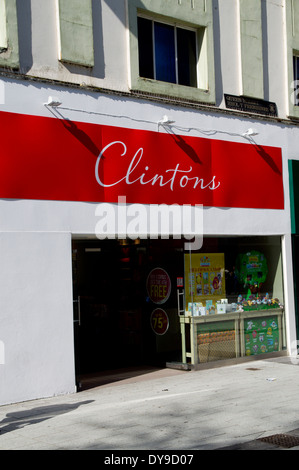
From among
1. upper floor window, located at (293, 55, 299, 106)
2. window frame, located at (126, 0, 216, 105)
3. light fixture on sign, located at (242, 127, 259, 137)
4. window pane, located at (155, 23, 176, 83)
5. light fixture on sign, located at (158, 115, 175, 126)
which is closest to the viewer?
window frame, located at (126, 0, 216, 105)

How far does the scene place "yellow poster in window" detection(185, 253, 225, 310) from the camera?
1216cm

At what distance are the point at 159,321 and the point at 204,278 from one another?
1373 millimetres

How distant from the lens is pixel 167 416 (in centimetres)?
822

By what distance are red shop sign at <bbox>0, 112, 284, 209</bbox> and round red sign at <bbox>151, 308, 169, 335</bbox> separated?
252 cm

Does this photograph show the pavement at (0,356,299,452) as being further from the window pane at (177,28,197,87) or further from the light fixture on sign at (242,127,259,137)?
the window pane at (177,28,197,87)

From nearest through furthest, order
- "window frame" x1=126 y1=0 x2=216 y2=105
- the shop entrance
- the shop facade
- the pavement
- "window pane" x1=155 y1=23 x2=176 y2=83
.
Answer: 1. the pavement
2. the shop facade
3. "window frame" x1=126 y1=0 x2=216 y2=105
4. "window pane" x1=155 y1=23 x2=176 y2=83
5. the shop entrance

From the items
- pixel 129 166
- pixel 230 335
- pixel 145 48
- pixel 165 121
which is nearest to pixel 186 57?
pixel 145 48

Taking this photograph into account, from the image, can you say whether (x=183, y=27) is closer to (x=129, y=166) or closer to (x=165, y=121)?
(x=165, y=121)

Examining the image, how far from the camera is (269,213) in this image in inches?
522

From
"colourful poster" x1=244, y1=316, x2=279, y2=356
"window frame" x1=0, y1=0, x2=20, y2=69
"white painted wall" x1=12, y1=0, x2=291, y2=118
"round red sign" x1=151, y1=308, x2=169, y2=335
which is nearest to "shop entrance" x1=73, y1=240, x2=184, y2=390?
"round red sign" x1=151, y1=308, x2=169, y2=335

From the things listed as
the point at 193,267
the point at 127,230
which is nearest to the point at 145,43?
the point at 127,230

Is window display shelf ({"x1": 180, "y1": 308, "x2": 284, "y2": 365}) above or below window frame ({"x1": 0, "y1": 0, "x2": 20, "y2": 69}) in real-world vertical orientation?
below

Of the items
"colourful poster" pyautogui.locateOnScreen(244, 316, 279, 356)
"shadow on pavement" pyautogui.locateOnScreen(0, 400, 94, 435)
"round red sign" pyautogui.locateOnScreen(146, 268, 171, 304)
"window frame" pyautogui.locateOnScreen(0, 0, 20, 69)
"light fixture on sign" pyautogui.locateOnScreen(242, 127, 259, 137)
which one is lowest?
"shadow on pavement" pyautogui.locateOnScreen(0, 400, 94, 435)

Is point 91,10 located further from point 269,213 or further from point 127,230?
point 269,213
